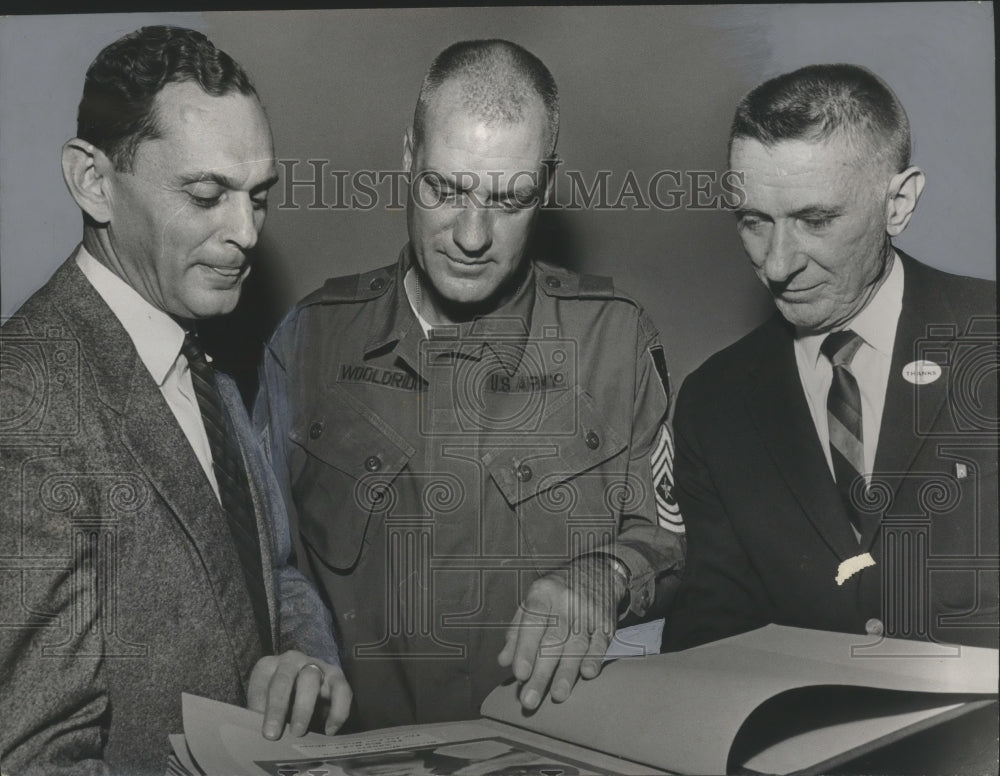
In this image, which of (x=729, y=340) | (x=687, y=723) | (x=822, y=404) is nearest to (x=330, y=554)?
(x=687, y=723)

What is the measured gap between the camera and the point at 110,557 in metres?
2.13

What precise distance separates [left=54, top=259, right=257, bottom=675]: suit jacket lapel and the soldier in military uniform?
0.18 m

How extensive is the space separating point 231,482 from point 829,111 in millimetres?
1538

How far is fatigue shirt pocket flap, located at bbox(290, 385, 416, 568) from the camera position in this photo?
2197mm

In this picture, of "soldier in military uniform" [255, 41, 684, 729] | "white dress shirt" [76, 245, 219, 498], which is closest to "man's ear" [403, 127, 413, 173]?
"soldier in military uniform" [255, 41, 684, 729]

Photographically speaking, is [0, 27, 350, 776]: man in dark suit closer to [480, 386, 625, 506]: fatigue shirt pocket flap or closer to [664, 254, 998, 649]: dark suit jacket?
[480, 386, 625, 506]: fatigue shirt pocket flap

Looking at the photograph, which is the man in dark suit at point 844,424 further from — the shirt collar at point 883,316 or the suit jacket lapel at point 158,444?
the suit jacket lapel at point 158,444

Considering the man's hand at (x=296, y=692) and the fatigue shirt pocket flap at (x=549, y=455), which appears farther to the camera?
the fatigue shirt pocket flap at (x=549, y=455)

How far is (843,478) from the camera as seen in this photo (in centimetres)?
222

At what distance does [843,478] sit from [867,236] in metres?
0.54

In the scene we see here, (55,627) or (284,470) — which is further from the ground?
(284,470)

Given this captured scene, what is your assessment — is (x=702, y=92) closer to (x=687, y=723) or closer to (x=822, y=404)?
(x=822, y=404)

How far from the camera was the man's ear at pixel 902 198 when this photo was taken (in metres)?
2.21

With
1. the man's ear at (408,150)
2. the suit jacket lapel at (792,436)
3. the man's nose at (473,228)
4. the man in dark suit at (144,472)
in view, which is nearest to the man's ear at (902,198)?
the suit jacket lapel at (792,436)
